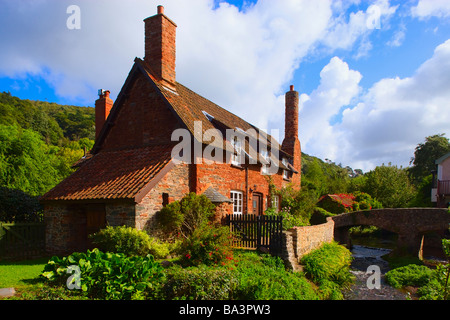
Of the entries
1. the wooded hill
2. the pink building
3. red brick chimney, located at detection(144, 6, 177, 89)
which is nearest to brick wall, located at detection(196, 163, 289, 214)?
the wooded hill

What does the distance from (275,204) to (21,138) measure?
17.0 metres

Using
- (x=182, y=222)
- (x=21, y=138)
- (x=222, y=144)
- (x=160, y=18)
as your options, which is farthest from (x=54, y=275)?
(x=21, y=138)

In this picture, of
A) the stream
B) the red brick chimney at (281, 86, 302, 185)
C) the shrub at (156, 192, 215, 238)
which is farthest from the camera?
the red brick chimney at (281, 86, 302, 185)

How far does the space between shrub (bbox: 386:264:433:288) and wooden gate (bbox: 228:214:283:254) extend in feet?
24.0

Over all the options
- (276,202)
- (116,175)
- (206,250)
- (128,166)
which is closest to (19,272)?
(116,175)

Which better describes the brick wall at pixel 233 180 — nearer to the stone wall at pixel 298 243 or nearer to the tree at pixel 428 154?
the stone wall at pixel 298 243

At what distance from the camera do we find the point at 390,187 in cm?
3450

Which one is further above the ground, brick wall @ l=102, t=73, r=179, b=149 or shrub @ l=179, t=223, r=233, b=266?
brick wall @ l=102, t=73, r=179, b=149

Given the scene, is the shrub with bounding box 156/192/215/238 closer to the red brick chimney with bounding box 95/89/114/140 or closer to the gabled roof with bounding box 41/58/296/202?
the gabled roof with bounding box 41/58/296/202

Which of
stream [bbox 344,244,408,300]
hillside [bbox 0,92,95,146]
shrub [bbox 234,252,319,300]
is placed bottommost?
stream [bbox 344,244,408,300]

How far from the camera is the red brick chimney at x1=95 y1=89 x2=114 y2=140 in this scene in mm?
18953

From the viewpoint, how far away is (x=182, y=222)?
37.4 ft

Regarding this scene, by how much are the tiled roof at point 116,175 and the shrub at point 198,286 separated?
12.0 ft

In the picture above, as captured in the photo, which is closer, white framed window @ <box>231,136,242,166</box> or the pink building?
white framed window @ <box>231,136,242,166</box>
